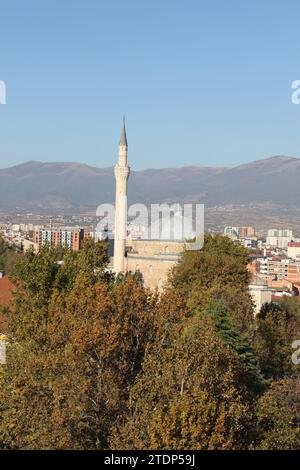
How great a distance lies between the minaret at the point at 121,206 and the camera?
41688 millimetres

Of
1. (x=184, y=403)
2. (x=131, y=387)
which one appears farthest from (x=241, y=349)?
(x=184, y=403)

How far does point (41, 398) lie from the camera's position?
1293 centimetres

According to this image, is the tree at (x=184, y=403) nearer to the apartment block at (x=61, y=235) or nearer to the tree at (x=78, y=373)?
the tree at (x=78, y=373)

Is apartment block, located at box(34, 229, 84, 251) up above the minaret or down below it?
below

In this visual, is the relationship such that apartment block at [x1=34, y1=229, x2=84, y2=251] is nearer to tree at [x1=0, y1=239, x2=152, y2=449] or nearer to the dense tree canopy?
the dense tree canopy

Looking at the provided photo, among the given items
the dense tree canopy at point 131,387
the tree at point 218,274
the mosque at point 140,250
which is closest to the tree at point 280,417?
the dense tree canopy at point 131,387

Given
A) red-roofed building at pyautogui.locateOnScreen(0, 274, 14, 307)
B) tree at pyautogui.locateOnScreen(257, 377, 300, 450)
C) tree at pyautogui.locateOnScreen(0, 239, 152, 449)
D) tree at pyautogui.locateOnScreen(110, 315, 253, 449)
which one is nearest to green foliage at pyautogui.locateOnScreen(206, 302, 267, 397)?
tree at pyautogui.locateOnScreen(257, 377, 300, 450)

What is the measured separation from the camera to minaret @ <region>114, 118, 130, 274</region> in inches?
1641

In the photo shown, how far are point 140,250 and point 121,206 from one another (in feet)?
9.42

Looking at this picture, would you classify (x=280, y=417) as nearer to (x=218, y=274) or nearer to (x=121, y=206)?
(x=218, y=274)

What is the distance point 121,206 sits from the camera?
42844mm

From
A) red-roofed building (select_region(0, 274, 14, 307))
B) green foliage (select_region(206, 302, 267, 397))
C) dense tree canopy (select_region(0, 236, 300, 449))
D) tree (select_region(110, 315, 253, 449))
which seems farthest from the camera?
red-roofed building (select_region(0, 274, 14, 307))
